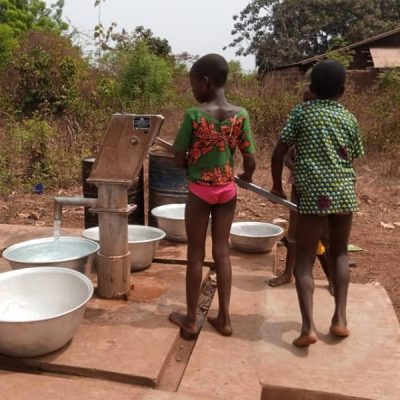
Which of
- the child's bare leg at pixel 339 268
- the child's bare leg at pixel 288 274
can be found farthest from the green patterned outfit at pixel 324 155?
the child's bare leg at pixel 288 274

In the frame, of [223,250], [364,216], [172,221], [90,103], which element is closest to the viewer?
[223,250]

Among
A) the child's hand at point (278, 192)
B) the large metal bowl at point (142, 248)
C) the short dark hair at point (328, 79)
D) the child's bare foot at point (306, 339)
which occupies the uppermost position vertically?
the short dark hair at point (328, 79)

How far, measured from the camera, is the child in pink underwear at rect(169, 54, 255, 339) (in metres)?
2.17

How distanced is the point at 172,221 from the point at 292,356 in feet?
5.39

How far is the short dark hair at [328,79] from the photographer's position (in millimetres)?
2178

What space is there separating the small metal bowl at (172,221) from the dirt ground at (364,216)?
790 mm

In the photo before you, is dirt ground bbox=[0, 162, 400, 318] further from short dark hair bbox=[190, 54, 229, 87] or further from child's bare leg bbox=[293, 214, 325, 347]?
short dark hair bbox=[190, 54, 229, 87]

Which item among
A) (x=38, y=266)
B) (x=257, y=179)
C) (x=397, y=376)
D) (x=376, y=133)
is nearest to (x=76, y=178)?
(x=257, y=179)

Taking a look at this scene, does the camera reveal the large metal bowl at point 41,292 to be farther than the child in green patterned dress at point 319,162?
Yes

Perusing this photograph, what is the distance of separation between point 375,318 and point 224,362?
94 cm

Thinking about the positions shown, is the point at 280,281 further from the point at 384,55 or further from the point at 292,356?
the point at 384,55

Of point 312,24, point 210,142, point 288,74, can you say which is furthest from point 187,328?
point 312,24

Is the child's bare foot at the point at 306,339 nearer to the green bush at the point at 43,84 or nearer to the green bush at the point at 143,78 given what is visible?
the green bush at the point at 43,84

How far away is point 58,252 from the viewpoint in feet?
9.67
